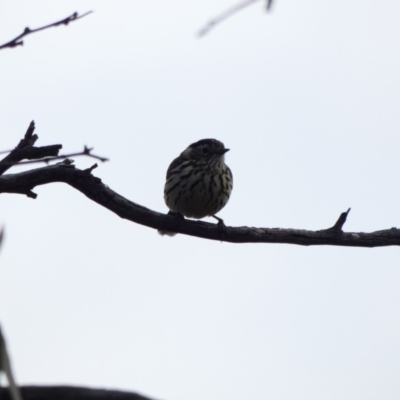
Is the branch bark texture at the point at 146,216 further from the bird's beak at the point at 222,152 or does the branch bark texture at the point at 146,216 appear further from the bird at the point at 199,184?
the bird's beak at the point at 222,152

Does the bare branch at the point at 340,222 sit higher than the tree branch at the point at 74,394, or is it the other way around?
the bare branch at the point at 340,222

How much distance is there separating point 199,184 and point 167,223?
13.0 ft

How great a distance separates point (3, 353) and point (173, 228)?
5441 mm

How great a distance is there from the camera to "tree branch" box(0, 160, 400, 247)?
5.72 m

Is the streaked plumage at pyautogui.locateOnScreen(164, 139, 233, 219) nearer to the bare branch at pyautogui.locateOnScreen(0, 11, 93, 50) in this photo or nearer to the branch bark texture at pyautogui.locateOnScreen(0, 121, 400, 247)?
the branch bark texture at pyautogui.locateOnScreen(0, 121, 400, 247)

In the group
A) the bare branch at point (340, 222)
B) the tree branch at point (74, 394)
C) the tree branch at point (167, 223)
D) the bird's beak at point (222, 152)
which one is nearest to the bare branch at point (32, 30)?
the tree branch at point (74, 394)

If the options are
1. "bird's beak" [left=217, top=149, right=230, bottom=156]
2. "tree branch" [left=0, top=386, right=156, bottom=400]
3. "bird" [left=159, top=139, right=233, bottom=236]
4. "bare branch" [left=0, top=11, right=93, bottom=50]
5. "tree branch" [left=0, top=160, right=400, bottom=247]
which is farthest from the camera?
"bird's beak" [left=217, top=149, right=230, bottom=156]

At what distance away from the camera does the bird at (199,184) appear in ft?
34.7

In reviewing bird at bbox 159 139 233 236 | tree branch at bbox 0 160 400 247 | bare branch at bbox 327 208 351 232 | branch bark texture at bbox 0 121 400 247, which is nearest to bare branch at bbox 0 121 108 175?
branch bark texture at bbox 0 121 400 247

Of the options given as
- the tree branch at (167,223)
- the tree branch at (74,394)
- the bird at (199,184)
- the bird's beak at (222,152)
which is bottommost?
the tree branch at (74,394)

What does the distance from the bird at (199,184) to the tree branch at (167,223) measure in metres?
3.06

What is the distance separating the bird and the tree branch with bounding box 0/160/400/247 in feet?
10.1

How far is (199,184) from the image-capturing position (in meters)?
10.7

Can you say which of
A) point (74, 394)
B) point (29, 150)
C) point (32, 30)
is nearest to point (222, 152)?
point (29, 150)
